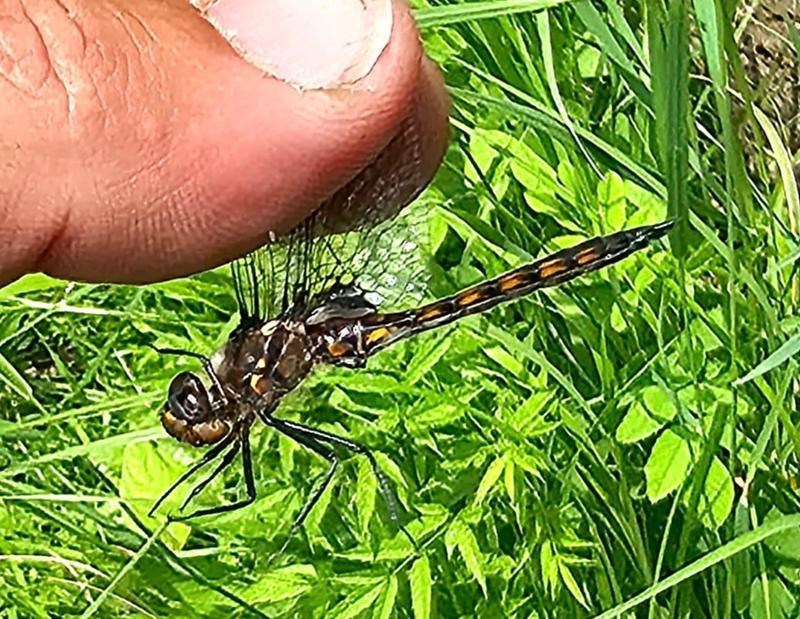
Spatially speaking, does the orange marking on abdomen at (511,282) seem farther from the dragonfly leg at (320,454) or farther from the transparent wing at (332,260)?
the dragonfly leg at (320,454)

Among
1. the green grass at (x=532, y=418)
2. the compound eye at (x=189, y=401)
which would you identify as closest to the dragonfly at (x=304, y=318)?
the compound eye at (x=189, y=401)

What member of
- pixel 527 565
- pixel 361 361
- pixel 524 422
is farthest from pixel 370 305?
pixel 527 565

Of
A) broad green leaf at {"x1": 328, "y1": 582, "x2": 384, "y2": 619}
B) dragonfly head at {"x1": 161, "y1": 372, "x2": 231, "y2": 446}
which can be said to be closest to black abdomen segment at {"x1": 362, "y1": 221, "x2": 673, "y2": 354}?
dragonfly head at {"x1": 161, "y1": 372, "x2": 231, "y2": 446}

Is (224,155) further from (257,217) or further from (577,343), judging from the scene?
(577,343)

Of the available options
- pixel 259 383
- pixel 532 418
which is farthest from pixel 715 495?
pixel 259 383

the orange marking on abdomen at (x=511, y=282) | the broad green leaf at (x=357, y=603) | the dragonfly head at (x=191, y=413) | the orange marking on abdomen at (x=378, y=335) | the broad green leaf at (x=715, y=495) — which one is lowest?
the broad green leaf at (x=357, y=603)
